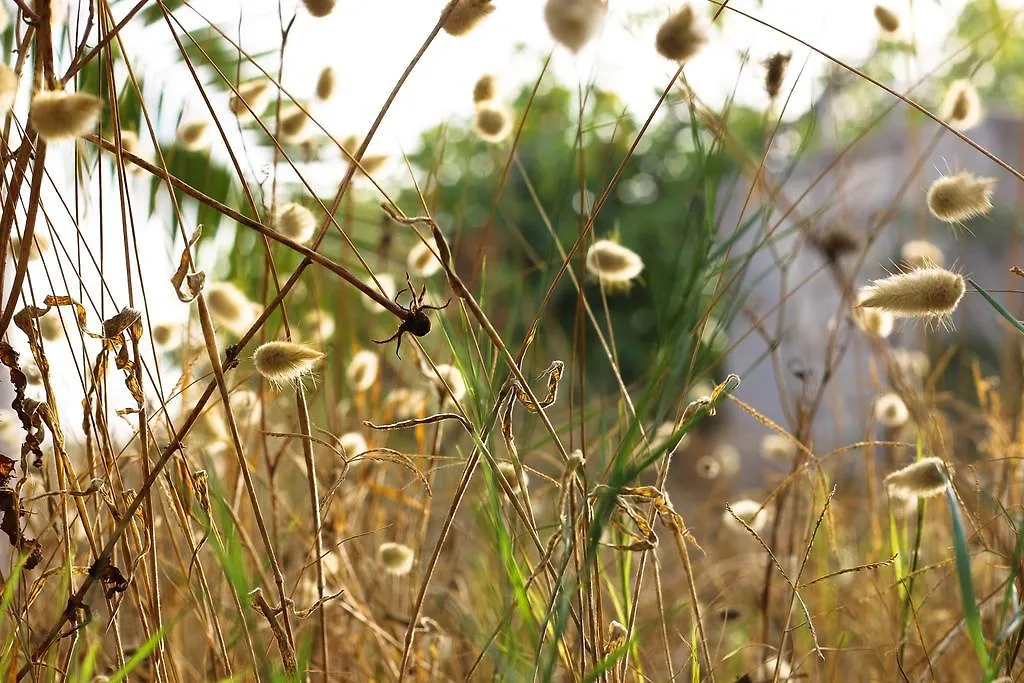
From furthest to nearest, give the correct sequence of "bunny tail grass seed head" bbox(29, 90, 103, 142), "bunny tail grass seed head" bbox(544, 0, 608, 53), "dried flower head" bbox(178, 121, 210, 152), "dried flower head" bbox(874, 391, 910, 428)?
"dried flower head" bbox(874, 391, 910, 428) < "dried flower head" bbox(178, 121, 210, 152) < "bunny tail grass seed head" bbox(544, 0, 608, 53) < "bunny tail grass seed head" bbox(29, 90, 103, 142)

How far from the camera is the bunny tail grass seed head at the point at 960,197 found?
0.48 meters

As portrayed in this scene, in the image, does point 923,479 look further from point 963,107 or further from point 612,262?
point 963,107

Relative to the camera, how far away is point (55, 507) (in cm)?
51

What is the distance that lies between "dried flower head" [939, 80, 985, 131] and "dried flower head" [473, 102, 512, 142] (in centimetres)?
36

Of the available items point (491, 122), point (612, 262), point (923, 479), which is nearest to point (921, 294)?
point (923, 479)

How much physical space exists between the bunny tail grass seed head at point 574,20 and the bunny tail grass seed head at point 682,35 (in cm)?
3

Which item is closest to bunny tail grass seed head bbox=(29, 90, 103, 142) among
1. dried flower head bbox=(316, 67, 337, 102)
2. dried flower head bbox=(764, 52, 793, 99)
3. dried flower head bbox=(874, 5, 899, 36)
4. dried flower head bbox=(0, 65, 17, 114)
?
dried flower head bbox=(0, 65, 17, 114)

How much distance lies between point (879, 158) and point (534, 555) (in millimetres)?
5781

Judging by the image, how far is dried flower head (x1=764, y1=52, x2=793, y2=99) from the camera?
648 mm

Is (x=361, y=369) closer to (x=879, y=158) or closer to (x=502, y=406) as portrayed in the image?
(x=502, y=406)

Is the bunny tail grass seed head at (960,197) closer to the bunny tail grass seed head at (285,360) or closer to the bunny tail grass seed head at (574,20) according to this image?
the bunny tail grass seed head at (574,20)

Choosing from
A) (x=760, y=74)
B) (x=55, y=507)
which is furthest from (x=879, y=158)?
(x=55, y=507)

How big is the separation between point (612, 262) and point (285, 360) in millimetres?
236

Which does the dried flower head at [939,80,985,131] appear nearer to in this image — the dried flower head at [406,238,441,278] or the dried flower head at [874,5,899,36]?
the dried flower head at [874,5,899,36]
